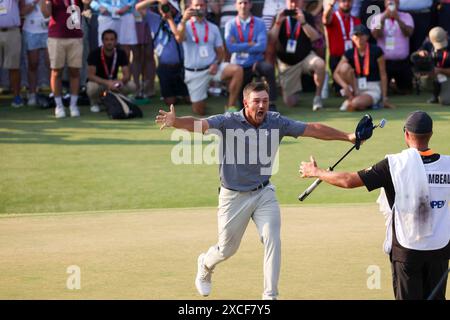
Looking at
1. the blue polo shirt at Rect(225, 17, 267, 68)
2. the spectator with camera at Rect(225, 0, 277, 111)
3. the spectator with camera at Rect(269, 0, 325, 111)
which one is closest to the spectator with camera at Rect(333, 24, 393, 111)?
the spectator with camera at Rect(269, 0, 325, 111)

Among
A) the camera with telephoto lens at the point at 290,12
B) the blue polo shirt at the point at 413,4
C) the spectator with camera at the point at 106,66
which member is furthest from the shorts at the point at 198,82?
the blue polo shirt at the point at 413,4

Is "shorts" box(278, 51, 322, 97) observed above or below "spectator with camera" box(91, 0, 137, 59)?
below

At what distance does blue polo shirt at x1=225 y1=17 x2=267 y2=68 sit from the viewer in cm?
1667

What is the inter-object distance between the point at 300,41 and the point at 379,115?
1966mm

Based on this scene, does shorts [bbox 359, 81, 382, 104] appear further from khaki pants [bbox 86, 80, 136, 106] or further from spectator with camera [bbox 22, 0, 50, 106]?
spectator with camera [bbox 22, 0, 50, 106]

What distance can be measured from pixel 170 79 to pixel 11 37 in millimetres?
2872

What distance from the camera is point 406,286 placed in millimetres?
7113

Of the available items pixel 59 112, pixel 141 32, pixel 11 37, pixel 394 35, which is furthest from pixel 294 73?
pixel 11 37

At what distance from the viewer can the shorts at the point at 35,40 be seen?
685 inches

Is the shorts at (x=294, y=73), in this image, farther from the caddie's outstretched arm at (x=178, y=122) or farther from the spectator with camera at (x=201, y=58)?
the caddie's outstretched arm at (x=178, y=122)

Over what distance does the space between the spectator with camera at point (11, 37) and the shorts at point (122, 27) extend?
4.65 ft

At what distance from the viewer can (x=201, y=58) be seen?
663 inches

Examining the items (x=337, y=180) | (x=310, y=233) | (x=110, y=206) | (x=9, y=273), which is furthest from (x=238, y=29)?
(x=337, y=180)

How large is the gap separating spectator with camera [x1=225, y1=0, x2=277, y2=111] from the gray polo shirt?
8261 millimetres
